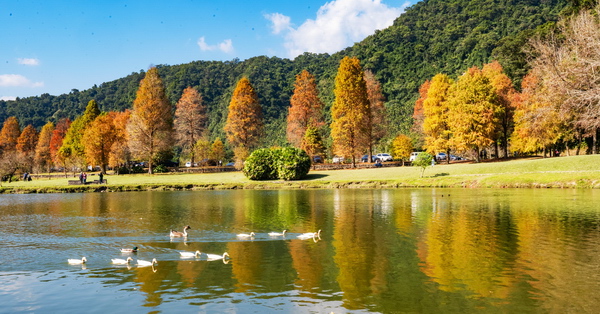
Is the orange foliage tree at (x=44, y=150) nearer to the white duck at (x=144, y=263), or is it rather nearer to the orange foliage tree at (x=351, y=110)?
the orange foliage tree at (x=351, y=110)

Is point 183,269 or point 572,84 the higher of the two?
point 572,84

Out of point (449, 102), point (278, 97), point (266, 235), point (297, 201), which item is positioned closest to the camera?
point (266, 235)

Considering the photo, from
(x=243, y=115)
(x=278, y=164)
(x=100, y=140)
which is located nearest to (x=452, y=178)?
(x=278, y=164)

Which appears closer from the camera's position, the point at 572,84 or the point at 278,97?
the point at 572,84

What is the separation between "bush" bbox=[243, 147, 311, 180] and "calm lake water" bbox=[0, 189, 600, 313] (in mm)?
27459

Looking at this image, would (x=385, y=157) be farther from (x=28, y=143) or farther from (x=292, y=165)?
(x=28, y=143)

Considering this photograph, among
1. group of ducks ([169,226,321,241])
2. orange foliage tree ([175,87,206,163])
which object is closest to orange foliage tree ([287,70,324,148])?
orange foliage tree ([175,87,206,163])

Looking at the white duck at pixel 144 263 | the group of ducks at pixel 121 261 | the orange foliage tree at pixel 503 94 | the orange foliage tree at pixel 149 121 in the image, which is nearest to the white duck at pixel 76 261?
the group of ducks at pixel 121 261

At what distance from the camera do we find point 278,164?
54844 millimetres

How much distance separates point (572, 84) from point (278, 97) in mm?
96797

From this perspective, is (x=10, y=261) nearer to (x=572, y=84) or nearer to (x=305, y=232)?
(x=305, y=232)

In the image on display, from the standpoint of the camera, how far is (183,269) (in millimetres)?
14125

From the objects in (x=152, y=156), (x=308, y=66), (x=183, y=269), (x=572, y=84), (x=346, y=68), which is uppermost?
(x=308, y=66)

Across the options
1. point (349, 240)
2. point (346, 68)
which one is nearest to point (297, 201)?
point (349, 240)
